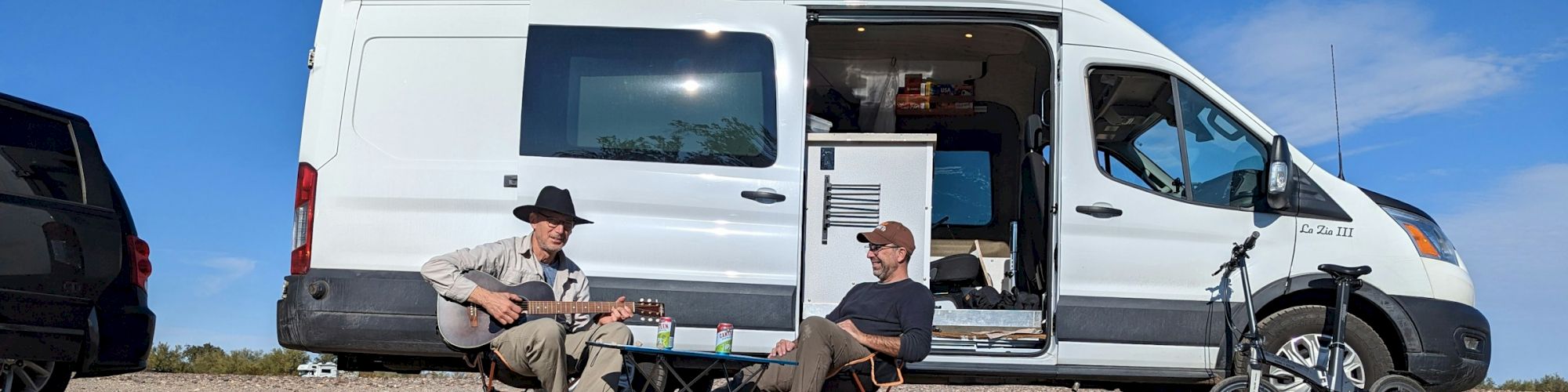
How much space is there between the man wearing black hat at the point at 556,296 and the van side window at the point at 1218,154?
9.36 ft

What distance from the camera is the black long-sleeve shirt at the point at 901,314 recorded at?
4.98 m

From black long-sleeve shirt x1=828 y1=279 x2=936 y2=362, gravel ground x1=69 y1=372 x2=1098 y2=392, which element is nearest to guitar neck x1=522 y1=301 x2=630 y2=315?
black long-sleeve shirt x1=828 y1=279 x2=936 y2=362

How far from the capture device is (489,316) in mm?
4926

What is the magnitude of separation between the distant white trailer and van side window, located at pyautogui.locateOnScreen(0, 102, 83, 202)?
5.24 meters

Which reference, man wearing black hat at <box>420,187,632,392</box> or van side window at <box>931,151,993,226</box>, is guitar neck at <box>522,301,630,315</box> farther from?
van side window at <box>931,151,993,226</box>

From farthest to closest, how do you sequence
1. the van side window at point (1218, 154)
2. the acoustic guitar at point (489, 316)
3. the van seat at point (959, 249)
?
the van seat at point (959, 249) → the van side window at point (1218, 154) → the acoustic guitar at point (489, 316)

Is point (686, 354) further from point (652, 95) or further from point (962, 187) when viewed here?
point (962, 187)

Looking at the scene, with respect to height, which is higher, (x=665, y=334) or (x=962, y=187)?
(x=962, y=187)

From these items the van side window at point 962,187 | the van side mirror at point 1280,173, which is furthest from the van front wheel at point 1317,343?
the van side window at point 962,187

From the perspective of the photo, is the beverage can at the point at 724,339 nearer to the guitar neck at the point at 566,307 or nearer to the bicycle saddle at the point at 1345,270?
the guitar neck at the point at 566,307

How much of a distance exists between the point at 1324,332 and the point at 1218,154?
94 centimetres

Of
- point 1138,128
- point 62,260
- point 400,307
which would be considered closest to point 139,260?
point 62,260

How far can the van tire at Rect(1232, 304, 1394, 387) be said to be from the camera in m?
6.04

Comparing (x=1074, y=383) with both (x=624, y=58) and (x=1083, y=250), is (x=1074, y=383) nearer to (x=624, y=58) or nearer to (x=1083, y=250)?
(x=1083, y=250)
